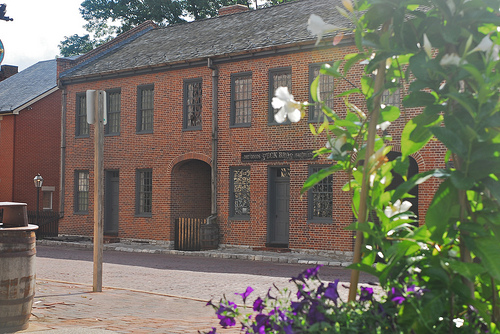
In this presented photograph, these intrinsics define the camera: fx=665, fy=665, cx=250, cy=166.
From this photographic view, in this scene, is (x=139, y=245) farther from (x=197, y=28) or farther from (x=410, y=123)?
(x=410, y=123)

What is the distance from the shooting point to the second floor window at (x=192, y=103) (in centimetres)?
2434

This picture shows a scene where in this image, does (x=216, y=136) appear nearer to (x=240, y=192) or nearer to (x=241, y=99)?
(x=241, y=99)

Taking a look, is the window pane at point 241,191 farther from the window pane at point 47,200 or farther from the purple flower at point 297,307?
the purple flower at point 297,307

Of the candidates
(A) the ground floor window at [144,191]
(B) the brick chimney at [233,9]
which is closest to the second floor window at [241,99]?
(A) the ground floor window at [144,191]

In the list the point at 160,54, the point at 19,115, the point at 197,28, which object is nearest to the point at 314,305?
the point at 160,54

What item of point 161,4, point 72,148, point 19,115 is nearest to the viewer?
point 72,148

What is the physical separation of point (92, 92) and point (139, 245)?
575 inches

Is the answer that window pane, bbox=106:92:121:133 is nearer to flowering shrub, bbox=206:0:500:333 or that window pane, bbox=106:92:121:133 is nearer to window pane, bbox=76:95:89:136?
window pane, bbox=76:95:89:136

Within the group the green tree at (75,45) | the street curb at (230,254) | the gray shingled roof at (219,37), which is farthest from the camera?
the green tree at (75,45)

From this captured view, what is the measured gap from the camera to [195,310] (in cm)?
905

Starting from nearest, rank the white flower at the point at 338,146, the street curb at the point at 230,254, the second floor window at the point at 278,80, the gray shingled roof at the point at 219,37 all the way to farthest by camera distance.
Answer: the white flower at the point at 338,146 < the street curb at the point at 230,254 < the second floor window at the point at 278,80 < the gray shingled roof at the point at 219,37

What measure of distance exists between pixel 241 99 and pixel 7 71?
86.9 feet

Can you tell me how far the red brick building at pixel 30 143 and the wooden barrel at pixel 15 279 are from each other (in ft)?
87.9

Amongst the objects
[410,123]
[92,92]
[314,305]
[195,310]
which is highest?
[92,92]
